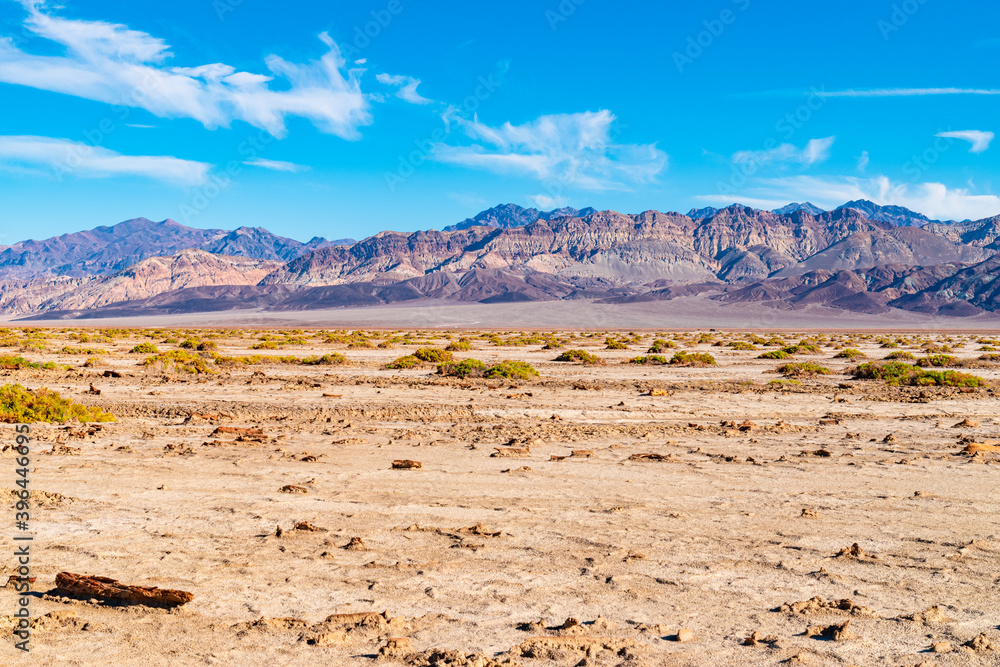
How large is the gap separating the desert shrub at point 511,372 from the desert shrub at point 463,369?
404 millimetres

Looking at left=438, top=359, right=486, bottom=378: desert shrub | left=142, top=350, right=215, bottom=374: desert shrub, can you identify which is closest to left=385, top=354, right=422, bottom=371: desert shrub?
left=438, top=359, right=486, bottom=378: desert shrub

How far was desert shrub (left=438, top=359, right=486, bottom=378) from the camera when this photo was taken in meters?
24.1

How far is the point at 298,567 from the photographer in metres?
6.22

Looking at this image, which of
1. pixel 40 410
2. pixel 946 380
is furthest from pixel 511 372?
pixel 40 410

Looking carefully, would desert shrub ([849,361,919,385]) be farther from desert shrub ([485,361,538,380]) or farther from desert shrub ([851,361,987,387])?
desert shrub ([485,361,538,380])

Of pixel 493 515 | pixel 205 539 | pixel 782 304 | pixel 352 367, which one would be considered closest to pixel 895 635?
pixel 493 515

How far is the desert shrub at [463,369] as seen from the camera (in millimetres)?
24081

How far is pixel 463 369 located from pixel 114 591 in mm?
18842

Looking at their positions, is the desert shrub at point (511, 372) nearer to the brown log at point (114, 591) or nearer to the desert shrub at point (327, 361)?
the desert shrub at point (327, 361)

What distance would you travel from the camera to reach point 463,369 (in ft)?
79.3

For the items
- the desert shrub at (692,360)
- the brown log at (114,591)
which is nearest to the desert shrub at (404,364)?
the desert shrub at (692,360)

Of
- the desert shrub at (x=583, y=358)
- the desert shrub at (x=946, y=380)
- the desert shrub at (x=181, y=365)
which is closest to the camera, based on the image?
the desert shrub at (x=946, y=380)

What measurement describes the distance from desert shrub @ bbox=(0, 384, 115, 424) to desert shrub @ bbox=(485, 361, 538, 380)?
39.5 ft

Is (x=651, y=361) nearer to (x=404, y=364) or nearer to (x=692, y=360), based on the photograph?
(x=692, y=360)
